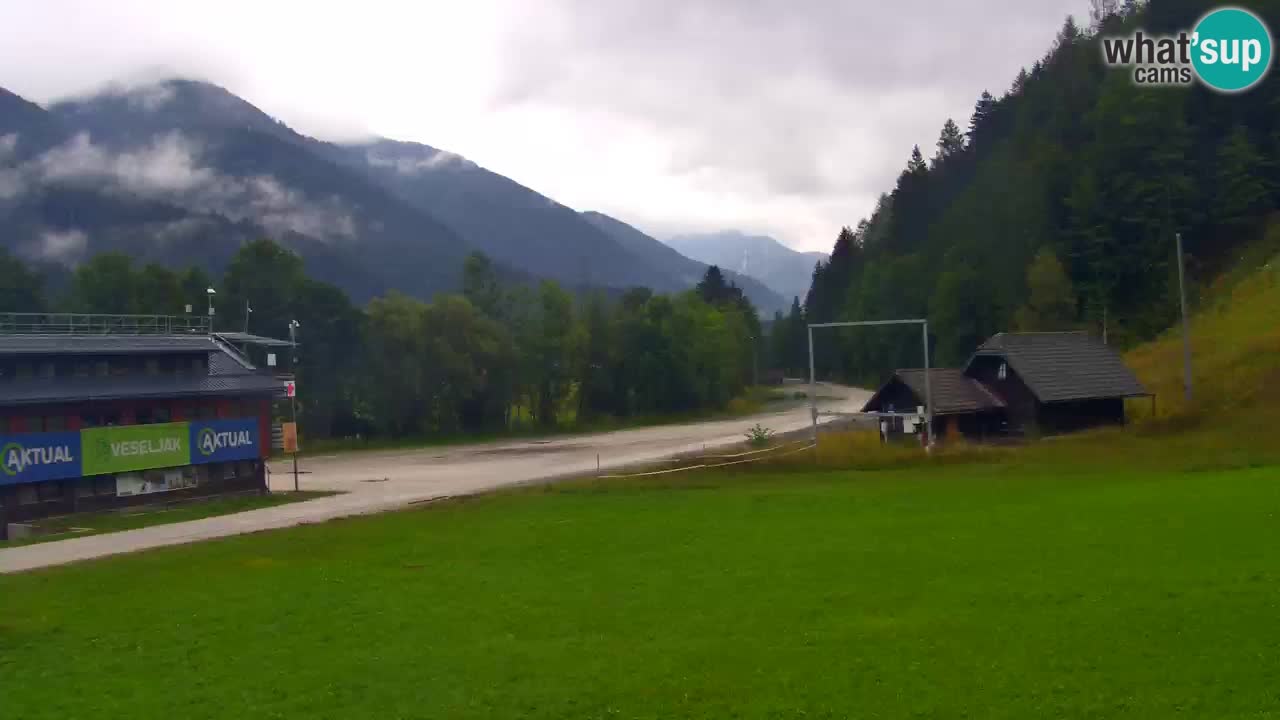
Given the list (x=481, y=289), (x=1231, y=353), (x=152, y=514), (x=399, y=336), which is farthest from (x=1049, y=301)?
(x=152, y=514)

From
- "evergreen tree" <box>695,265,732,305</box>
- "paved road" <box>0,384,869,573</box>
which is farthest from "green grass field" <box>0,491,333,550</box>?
"evergreen tree" <box>695,265,732,305</box>

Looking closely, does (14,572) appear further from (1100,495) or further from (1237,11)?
(1237,11)

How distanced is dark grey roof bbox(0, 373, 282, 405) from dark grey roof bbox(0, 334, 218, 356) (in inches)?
42.9

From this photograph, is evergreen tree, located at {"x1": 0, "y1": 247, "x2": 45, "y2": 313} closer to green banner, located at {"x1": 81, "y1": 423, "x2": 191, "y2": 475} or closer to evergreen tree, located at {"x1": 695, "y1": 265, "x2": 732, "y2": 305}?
green banner, located at {"x1": 81, "y1": 423, "x2": 191, "y2": 475}

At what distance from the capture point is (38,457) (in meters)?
35.5

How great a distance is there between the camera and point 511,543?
2175 cm

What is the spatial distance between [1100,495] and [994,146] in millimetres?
86724

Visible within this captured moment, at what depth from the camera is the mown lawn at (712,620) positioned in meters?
9.62

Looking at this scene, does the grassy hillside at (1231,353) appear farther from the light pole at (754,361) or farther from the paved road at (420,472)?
the light pole at (754,361)

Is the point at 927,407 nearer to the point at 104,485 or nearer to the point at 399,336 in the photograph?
the point at 104,485

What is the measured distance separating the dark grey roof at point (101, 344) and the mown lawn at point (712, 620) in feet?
60.3

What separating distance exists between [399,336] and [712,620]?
65.6m

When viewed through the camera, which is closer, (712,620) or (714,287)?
(712,620)

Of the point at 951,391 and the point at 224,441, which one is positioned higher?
the point at 951,391
